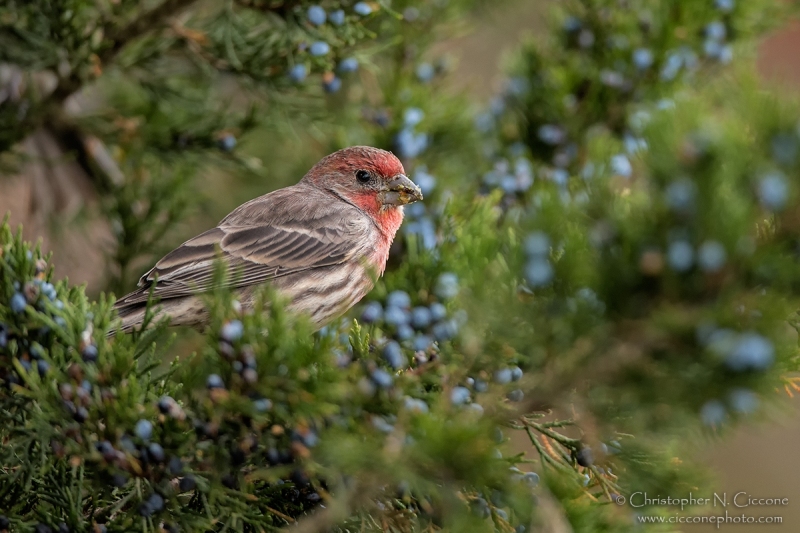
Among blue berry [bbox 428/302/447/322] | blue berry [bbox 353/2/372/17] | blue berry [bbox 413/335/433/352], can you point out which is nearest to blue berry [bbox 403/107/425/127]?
blue berry [bbox 353/2/372/17]

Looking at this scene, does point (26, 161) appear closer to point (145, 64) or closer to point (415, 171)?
point (145, 64)

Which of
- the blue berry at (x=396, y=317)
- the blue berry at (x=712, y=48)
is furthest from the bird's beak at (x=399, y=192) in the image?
the blue berry at (x=712, y=48)

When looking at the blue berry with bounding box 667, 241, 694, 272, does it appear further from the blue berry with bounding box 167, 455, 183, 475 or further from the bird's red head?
the bird's red head

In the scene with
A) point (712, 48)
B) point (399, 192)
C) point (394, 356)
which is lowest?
point (399, 192)

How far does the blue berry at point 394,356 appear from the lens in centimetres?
230

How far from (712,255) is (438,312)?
1.26m

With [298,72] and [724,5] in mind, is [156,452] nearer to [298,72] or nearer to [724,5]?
[298,72]

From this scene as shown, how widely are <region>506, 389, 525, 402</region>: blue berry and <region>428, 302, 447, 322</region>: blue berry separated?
65cm

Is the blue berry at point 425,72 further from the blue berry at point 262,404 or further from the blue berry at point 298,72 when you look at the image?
the blue berry at point 262,404

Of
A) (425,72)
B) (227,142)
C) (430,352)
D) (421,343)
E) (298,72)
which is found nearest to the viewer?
(430,352)

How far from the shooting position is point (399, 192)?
4008 millimetres

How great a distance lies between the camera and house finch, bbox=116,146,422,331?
3549mm

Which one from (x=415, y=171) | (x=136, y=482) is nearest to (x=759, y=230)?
(x=136, y=482)

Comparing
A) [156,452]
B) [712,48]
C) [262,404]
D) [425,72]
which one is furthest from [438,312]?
[712,48]
